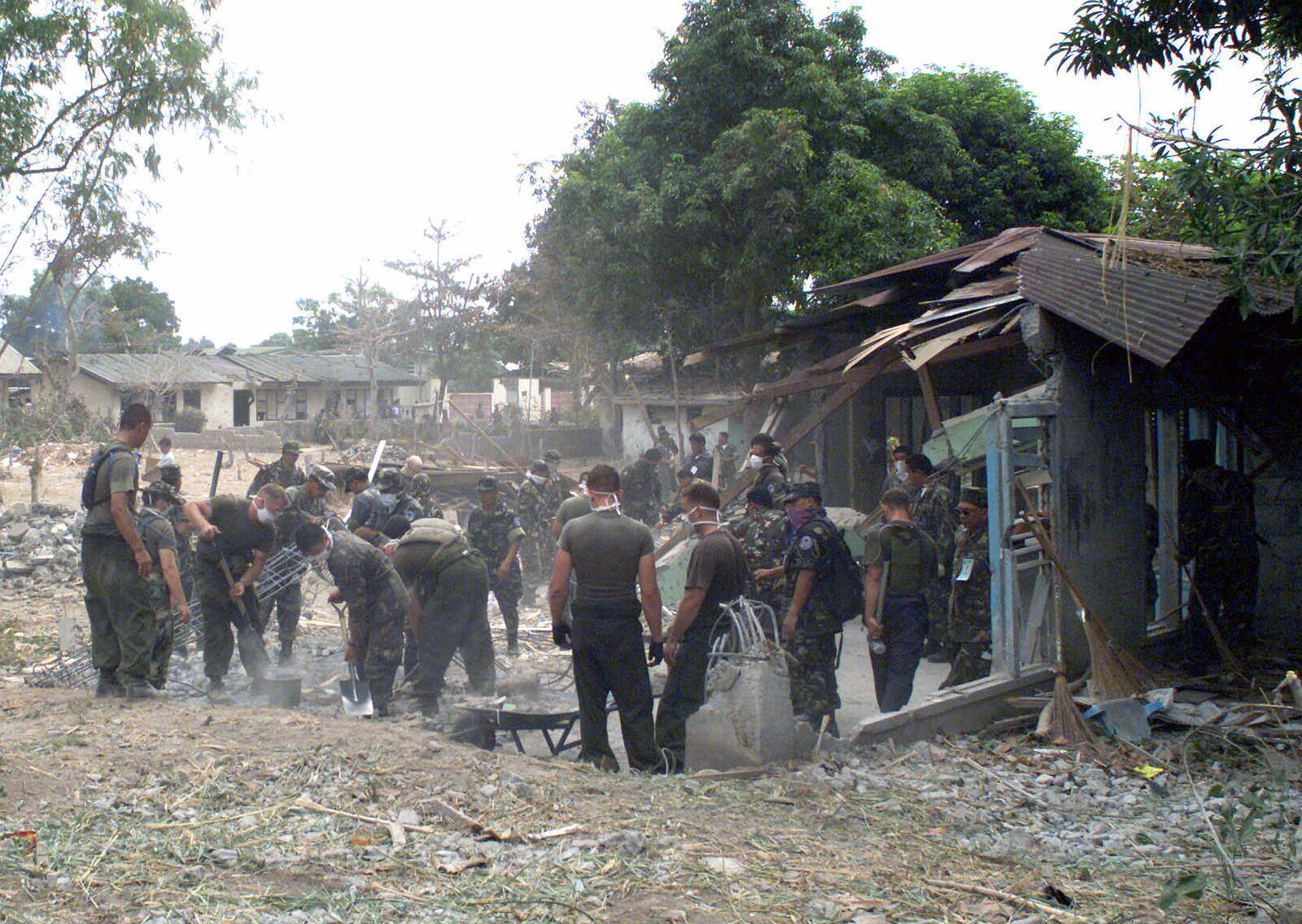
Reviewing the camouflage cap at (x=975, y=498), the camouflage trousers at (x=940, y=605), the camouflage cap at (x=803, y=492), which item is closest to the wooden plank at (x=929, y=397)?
the camouflage cap at (x=975, y=498)

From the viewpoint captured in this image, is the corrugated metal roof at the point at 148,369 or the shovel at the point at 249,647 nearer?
the shovel at the point at 249,647

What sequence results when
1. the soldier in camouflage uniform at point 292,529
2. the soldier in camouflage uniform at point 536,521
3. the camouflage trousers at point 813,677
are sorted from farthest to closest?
the soldier in camouflage uniform at point 536,521
the soldier in camouflage uniform at point 292,529
the camouflage trousers at point 813,677

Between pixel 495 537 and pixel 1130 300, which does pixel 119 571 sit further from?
pixel 1130 300

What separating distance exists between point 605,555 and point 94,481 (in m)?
3.18

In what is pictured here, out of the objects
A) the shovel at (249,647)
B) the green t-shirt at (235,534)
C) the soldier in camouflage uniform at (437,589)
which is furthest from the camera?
the shovel at (249,647)

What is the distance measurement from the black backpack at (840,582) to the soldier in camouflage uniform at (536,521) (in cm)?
635

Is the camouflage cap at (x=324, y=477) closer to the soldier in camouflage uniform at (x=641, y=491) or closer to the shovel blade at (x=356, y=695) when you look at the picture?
the shovel blade at (x=356, y=695)

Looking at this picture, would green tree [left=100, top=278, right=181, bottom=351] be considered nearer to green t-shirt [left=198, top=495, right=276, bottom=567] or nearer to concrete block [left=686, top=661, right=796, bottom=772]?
green t-shirt [left=198, top=495, right=276, bottom=567]

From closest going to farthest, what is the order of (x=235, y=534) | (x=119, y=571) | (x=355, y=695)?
(x=119, y=571) < (x=355, y=695) < (x=235, y=534)

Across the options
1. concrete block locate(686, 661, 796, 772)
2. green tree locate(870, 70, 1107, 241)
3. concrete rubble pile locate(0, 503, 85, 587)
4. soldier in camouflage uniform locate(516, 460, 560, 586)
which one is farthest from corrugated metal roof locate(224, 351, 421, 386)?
concrete block locate(686, 661, 796, 772)

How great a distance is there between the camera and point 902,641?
21.2 ft

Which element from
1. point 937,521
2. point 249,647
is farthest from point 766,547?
point 249,647

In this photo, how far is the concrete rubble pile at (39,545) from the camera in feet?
42.6

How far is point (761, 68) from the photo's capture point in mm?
18531
